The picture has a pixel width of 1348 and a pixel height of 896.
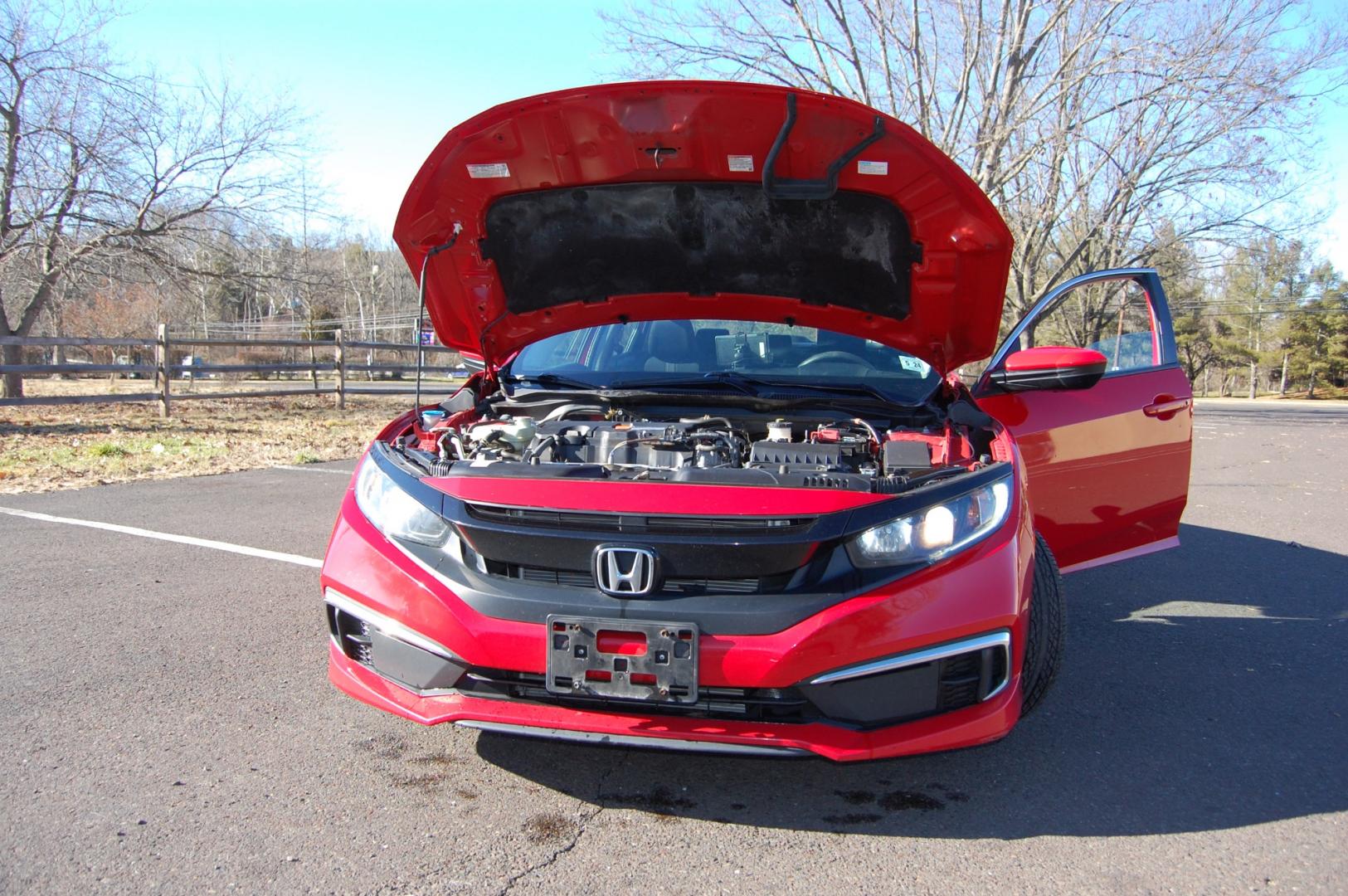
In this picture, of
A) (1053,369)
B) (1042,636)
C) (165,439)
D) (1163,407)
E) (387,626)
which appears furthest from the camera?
(165,439)

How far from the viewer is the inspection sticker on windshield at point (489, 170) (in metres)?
3.18

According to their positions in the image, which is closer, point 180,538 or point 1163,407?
point 1163,407

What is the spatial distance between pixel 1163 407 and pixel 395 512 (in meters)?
3.20

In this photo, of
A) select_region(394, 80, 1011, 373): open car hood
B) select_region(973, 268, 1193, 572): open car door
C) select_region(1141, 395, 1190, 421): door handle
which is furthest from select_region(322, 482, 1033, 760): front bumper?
select_region(1141, 395, 1190, 421): door handle

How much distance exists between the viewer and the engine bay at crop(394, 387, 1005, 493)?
103 inches

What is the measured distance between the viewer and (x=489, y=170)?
3.21 m

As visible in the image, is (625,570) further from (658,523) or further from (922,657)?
(922,657)

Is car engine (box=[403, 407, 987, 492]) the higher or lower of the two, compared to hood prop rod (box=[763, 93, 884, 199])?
lower

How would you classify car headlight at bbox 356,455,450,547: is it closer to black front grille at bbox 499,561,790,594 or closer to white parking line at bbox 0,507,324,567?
black front grille at bbox 499,561,790,594

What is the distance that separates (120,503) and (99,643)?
3596 millimetres

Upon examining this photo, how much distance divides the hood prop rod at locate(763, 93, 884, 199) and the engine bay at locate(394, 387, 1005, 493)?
77cm

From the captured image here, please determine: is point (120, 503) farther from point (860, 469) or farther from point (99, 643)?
point (860, 469)

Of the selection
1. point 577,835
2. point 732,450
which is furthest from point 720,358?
point 577,835

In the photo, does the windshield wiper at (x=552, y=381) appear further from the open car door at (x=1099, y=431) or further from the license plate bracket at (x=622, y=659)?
the open car door at (x=1099, y=431)
